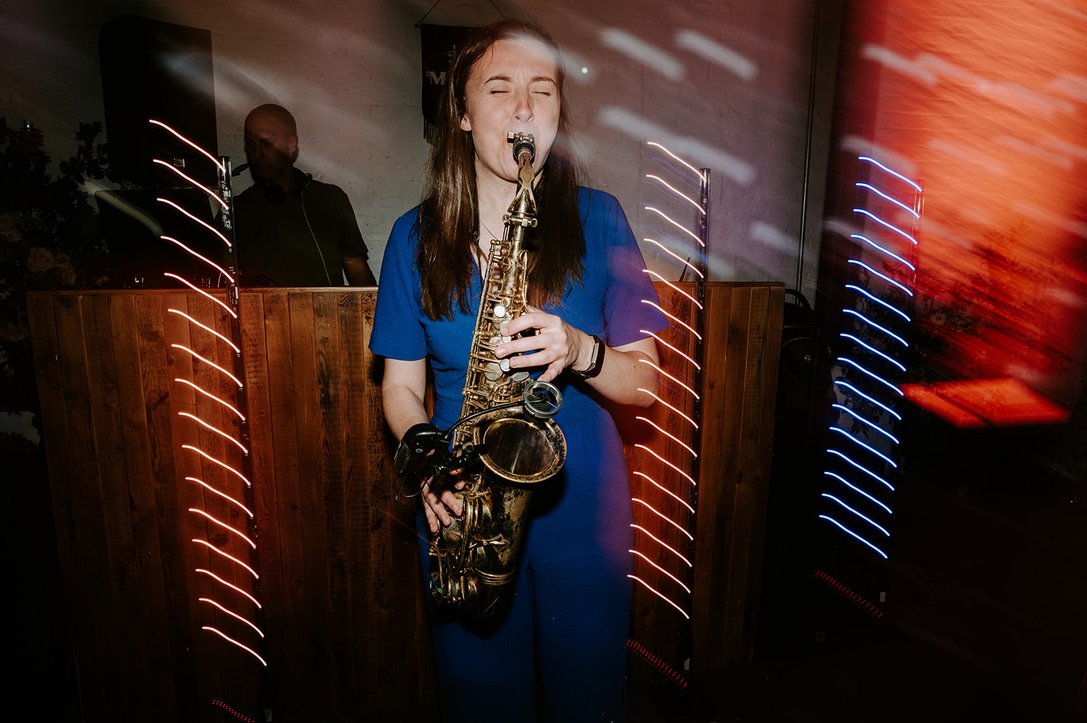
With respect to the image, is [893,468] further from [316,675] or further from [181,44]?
[181,44]

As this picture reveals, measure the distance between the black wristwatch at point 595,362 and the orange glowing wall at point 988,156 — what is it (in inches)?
176

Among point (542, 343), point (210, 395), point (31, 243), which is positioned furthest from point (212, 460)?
point (31, 243)

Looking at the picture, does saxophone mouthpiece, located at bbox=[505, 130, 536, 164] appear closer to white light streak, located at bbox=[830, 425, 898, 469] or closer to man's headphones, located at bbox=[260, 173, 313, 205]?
white light streak, located at bbox=[830, 425, 898, 469]

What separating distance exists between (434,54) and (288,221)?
189 cm

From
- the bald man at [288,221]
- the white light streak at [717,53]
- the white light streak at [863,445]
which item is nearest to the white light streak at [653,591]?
the white light streak at [863,445]

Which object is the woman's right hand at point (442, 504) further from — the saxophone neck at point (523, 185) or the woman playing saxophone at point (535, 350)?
the saxophone neck at point (523, 185)

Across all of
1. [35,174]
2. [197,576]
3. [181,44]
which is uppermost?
[181,44]

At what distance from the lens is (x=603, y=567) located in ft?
5.38

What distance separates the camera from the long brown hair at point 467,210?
5.41ft

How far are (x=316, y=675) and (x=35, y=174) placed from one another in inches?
146

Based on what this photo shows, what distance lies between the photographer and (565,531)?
163 centimetres

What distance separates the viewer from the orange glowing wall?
5000 millimetres

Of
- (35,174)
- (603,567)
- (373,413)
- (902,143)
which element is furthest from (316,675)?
(902,143)

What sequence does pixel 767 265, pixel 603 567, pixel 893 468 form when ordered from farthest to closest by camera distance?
pixel 767 265, pixel 893 468, pixel 603 567
